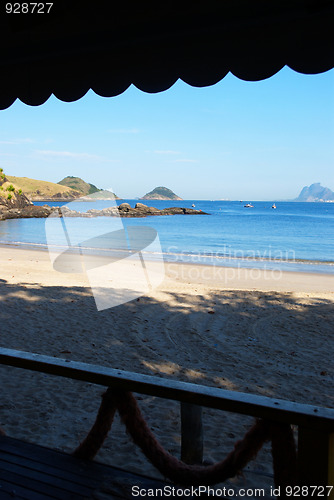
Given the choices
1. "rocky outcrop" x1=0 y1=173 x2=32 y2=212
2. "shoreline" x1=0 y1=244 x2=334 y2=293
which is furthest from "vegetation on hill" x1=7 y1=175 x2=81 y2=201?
"shoreline" x1=0 y1=244 x2=334 y2=293

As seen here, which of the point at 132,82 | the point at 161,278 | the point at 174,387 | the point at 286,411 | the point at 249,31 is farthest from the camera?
the point at 161,278

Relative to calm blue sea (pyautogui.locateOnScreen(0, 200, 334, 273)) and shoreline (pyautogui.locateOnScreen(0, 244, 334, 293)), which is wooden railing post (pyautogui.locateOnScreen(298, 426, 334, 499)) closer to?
shoreline (pyautogui.locateOnScreen(0, 244, 334, 293))

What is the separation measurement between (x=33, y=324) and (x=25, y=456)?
4.46m

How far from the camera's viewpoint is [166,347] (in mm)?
5250

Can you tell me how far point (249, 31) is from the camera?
214 cm

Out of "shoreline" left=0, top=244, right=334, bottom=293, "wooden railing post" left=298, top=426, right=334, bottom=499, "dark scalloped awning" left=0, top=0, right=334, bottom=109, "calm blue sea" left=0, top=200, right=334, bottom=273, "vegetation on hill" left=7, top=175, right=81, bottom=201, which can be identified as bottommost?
"calm blue sea" left=0, top=200, right=334, bottom=273

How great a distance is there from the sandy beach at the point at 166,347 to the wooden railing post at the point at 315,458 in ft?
3.46

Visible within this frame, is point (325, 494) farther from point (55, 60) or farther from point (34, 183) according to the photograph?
point (34, 183)

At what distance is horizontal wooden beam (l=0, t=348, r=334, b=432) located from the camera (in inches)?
53.0

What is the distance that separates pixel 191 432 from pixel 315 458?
74 centimetres

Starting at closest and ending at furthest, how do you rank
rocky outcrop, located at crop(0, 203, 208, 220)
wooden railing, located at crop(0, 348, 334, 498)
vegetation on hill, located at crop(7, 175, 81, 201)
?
wooden railing, located at crop(0, 348, 334, 498), rocky outcrop, located at crop(0, 203, 208, 220), vegetation on hill, located at crop(7, 175, 81, 201)

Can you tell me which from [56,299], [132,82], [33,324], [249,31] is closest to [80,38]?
[132,82]

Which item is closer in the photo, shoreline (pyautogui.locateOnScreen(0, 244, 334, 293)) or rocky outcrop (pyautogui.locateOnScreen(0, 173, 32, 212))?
shoreline (pyautogui.locateOnScreen(0, 244, 334, 293))

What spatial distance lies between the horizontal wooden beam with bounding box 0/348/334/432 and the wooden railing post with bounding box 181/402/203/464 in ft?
1.13
